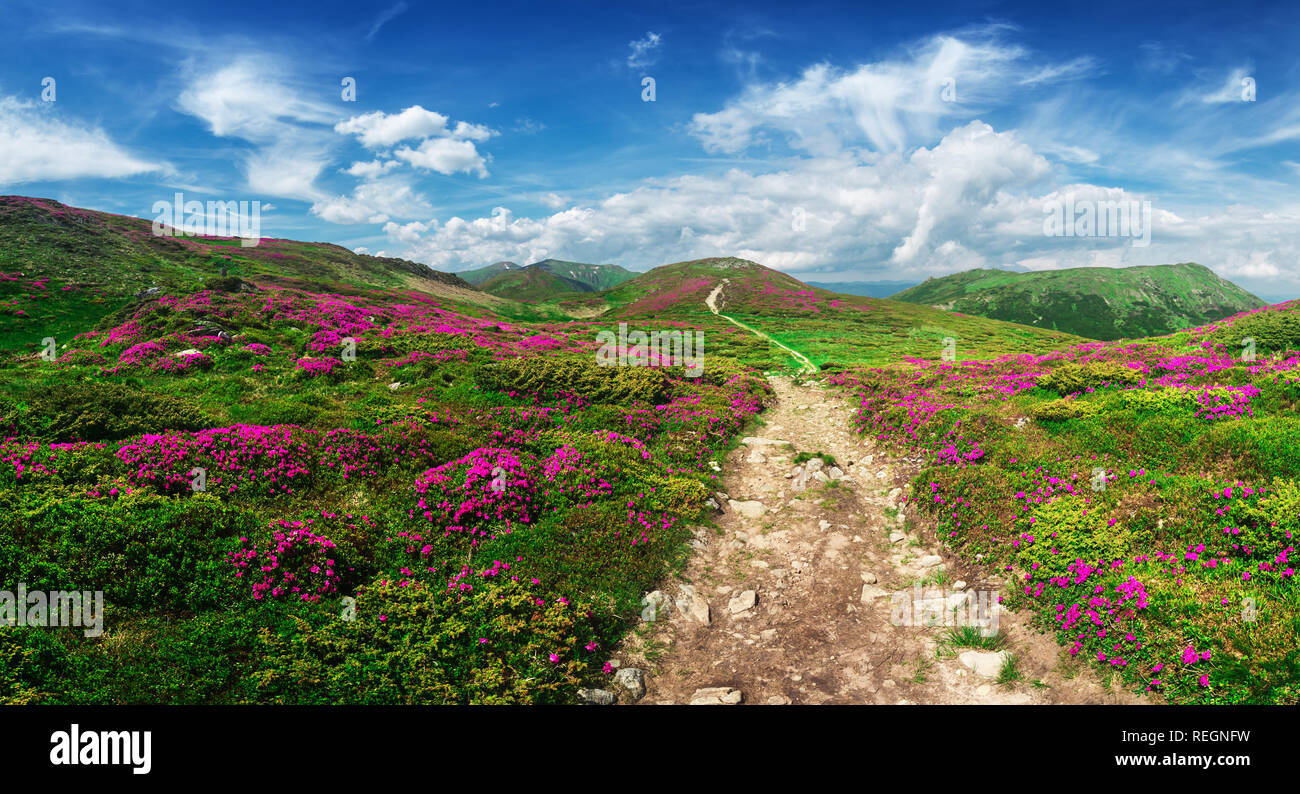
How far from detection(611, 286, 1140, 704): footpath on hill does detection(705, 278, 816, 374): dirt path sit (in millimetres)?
21021

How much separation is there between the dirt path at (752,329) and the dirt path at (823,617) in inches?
802

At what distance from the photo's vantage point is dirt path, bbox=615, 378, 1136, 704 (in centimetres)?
769

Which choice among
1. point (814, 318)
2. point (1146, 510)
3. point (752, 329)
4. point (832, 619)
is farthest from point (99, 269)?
point (814, 318)

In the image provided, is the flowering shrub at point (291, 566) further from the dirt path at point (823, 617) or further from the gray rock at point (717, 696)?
the gray rock at point (717, 696)

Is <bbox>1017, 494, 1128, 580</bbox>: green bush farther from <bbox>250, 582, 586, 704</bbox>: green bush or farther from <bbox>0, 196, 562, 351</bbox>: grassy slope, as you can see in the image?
<bbox>0, 196, 562, 351</bbox>: grassy slope

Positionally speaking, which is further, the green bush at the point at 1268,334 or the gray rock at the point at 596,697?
the green bush at the point at 1268,334

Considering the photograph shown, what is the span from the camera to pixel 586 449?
15.0 m

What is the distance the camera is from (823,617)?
972 centimetres

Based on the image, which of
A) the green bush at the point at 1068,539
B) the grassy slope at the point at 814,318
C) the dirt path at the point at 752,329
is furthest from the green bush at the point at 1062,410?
the grassy slope at the point at 814,318

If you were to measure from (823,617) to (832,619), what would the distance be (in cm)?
17

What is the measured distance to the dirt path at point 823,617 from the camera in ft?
25.2

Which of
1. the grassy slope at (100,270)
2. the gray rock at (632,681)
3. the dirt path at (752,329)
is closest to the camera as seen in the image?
the gray rock at (632,681)

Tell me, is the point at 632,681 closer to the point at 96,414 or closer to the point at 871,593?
the point at 871,593
